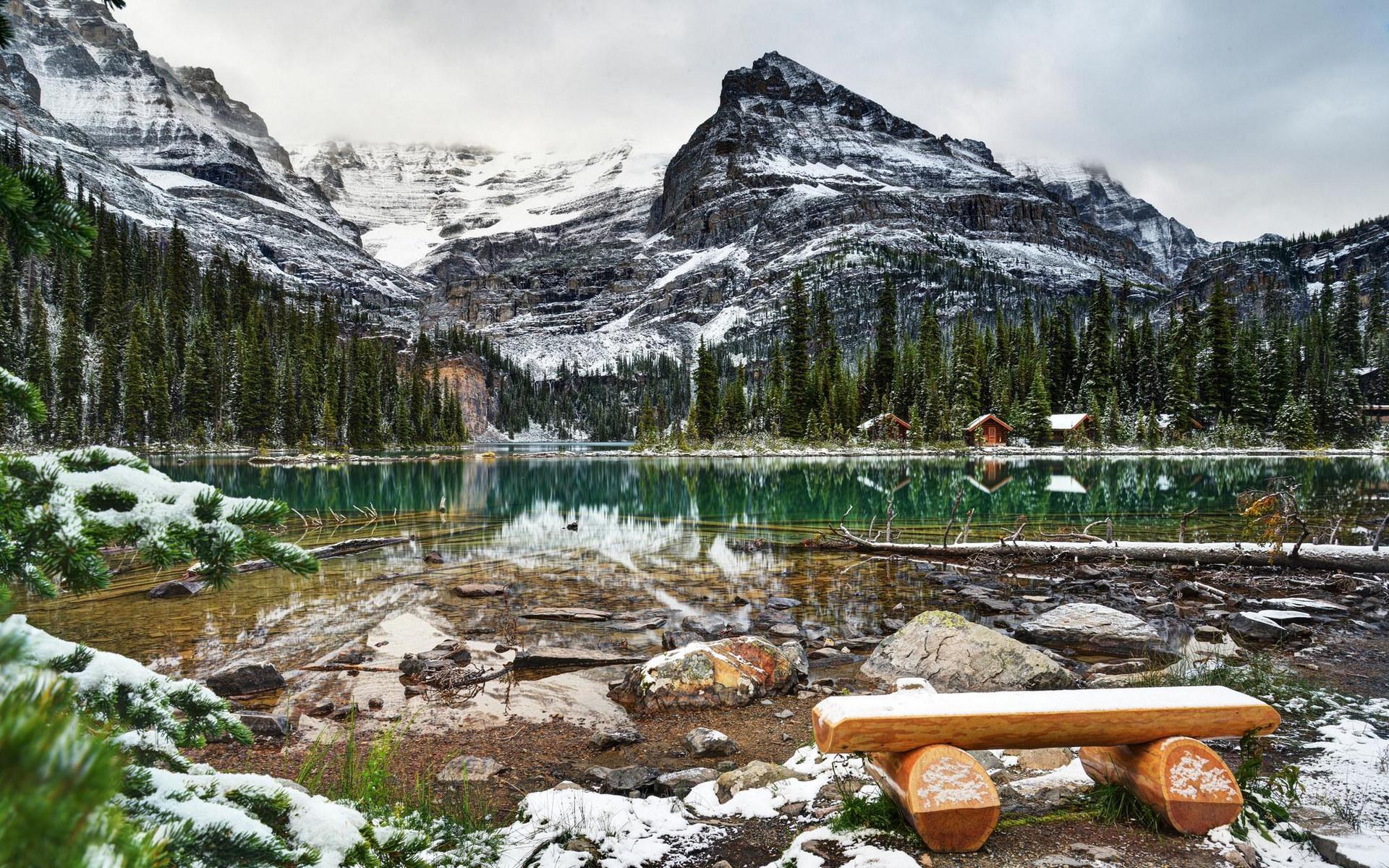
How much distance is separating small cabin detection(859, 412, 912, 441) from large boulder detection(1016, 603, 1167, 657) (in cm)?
7264

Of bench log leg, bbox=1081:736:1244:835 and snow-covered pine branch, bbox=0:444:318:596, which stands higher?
snow-covered pine branch, bbox=0:444:318:596

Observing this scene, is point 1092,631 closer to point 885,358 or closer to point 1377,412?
point 885,358

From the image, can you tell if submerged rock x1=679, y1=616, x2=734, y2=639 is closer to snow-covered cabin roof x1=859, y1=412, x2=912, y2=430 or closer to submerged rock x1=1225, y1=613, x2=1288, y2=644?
submerged rock x1=1225, y1=613, x2=1288, y2=644

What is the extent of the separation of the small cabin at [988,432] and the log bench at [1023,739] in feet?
246

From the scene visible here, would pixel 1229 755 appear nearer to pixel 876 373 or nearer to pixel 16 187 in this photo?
pixel 16 187

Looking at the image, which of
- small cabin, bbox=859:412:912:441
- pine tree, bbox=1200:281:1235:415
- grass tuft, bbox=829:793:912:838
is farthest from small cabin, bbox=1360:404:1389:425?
grass tuft, bbox=829:793:912:838

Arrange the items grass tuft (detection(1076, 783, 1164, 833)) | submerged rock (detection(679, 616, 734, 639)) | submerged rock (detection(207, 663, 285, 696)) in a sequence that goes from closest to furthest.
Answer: grass tuft (detection(1076, 783, 1164, 833)), submerged rock (detection(207, 663, 285, 696)), submerged rock (detection(679, 616, 734, 639))

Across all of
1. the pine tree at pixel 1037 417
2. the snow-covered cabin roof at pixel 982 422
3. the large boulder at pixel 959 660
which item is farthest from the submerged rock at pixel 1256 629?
the pine tree at pixel 1037 417

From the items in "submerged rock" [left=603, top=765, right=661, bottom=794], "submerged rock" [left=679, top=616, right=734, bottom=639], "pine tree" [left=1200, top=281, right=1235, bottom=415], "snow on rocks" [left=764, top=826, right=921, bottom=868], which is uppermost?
"pine tree" [left=1200, top=281, right=1235, bottom=415]

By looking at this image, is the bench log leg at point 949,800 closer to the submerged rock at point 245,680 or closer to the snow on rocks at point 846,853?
the snow on rocks at point 846,853

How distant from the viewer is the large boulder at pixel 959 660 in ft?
24.6

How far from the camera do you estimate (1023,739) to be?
157 inches

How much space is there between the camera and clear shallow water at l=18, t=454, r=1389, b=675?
10539 mm

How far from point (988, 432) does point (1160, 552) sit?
65.2m
